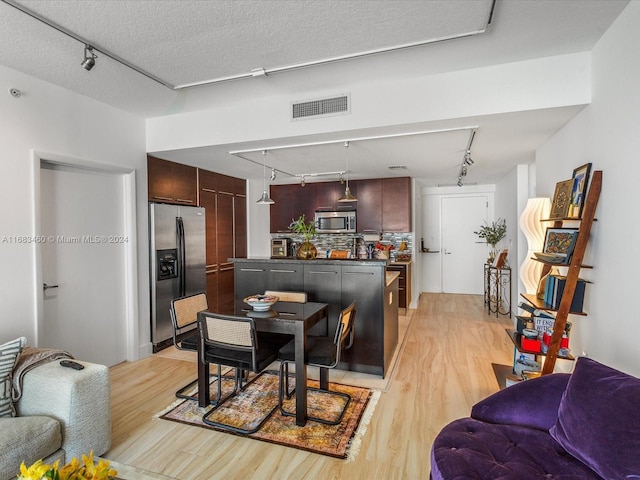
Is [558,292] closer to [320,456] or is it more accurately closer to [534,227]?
[534,227]

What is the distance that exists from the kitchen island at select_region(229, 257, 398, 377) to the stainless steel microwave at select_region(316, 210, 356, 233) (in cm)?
Answer: 252

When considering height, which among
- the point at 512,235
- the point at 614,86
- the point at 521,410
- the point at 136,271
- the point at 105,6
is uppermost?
the point at 105,6

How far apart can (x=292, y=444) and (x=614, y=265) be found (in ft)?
7.64

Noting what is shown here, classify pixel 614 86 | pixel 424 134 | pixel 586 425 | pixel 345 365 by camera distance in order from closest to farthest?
pixel 586 425
pixel 614 86
pixel 424 134
pixel 345 365

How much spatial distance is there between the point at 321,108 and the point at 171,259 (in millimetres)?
2601

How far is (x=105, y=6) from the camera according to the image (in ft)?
6.44

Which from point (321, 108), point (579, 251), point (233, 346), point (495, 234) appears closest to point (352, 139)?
point (321, 108)

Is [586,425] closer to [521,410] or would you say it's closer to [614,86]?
[521,410]

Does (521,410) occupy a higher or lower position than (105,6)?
lower

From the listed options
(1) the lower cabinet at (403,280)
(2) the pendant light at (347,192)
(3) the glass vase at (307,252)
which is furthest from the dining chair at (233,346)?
(1) the lower cabinet at (403,280)

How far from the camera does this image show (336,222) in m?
6.24

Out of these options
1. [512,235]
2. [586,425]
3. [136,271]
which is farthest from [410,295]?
[586,425]

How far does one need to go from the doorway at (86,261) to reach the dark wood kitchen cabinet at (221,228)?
1.31 meters

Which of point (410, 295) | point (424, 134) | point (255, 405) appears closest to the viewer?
point (255, 405)
